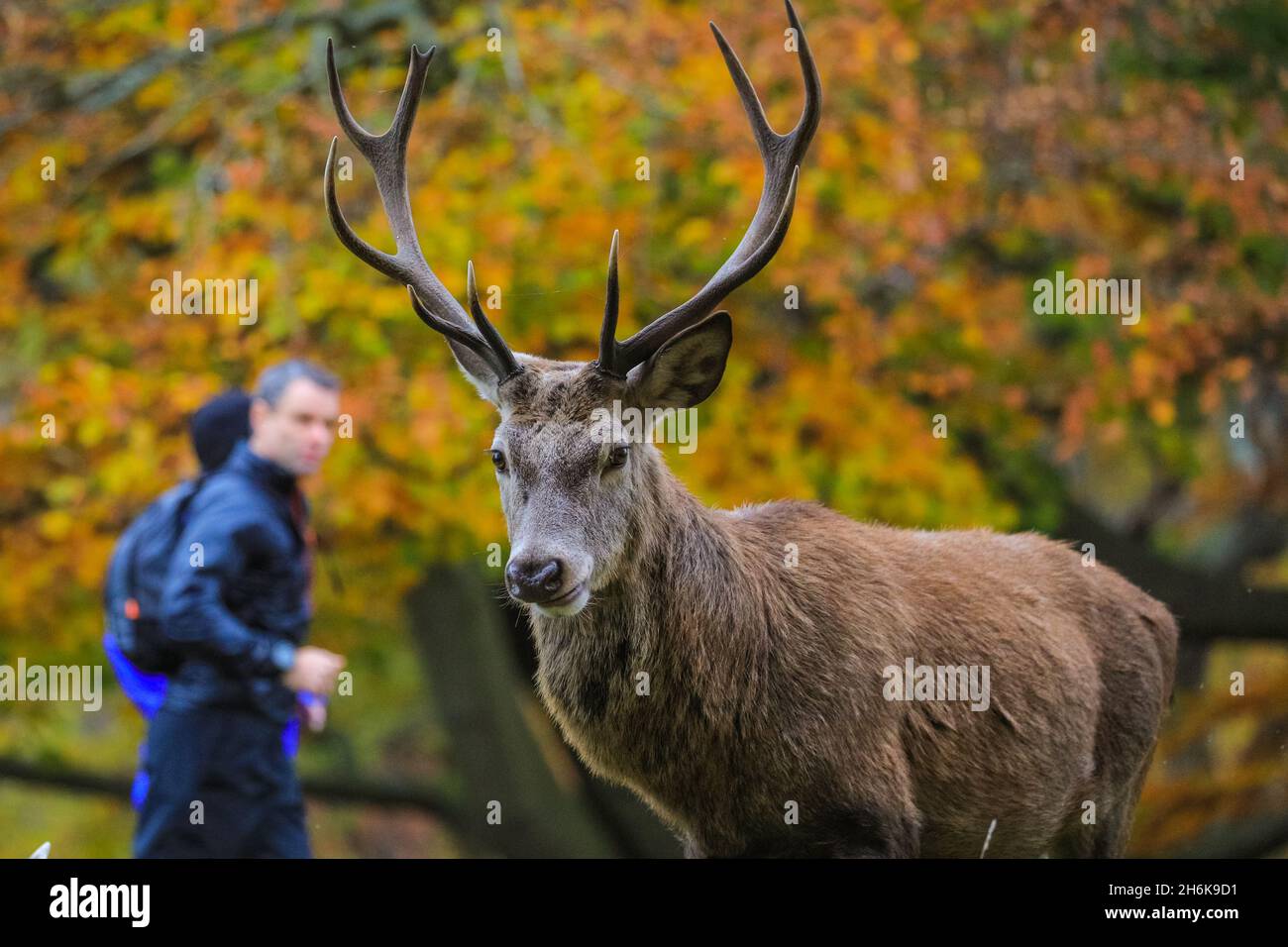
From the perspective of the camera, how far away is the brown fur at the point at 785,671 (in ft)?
16.1

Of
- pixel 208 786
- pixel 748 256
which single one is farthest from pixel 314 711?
pixel 748 256

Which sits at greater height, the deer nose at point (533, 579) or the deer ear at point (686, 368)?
the deer ear at point (686, 368)

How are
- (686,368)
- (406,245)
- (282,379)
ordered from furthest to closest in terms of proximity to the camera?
(282,379)
(406,245)
(686,368)

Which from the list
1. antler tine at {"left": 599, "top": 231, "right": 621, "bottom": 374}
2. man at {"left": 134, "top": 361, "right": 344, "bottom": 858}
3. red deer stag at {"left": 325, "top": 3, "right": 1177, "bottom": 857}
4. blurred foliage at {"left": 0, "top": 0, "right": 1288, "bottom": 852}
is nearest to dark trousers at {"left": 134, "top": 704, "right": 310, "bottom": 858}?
man at {"left": 134, "top": 361, "right": 344, "bottom": 858}

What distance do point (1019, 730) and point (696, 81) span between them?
6.21 m

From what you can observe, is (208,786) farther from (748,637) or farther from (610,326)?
(610,326)

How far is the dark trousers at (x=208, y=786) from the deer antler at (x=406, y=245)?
1431 mm

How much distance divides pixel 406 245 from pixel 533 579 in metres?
1.52

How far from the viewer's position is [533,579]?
4.59m

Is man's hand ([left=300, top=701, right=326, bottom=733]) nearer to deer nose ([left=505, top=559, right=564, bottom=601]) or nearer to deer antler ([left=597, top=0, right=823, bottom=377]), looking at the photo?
deer nose ([left=505, top=559, right=564, bottom=601])

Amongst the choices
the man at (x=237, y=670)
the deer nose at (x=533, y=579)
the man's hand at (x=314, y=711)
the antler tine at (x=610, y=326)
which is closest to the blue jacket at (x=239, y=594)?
the man at (x=237, y=670)

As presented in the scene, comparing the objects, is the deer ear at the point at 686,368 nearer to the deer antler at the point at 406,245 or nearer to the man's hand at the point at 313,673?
the deer antler at the point at 406,245

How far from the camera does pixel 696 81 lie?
10602mm
